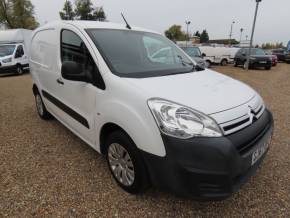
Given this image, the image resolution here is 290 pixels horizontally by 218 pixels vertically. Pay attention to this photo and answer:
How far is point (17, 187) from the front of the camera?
260 cm

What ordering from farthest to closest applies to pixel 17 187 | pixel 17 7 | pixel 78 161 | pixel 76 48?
pixel 17 7 < pixel 78 161 < pixel 76 48 < pixel 17 187

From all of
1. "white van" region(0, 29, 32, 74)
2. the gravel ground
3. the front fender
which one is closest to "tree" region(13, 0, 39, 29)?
"white van" region(0, 29, 32, 74)

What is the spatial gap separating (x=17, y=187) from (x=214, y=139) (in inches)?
86.5

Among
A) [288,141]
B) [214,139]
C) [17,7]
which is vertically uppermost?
[17,7]

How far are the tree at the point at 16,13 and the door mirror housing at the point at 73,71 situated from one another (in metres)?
39.2

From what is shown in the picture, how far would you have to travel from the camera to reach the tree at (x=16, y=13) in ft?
116

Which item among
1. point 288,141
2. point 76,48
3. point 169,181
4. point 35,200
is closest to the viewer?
point 169,181

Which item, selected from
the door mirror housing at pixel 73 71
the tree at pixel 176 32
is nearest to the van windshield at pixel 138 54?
the door mirror housing at pixel 73 71

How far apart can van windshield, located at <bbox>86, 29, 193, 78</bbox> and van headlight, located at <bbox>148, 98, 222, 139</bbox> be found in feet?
1.98

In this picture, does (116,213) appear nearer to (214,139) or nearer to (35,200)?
(35,200)

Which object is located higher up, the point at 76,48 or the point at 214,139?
the point at 76,48

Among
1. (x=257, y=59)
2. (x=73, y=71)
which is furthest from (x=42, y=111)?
(x=257, y=59)

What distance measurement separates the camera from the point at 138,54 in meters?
2.85

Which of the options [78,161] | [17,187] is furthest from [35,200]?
[78,161]
